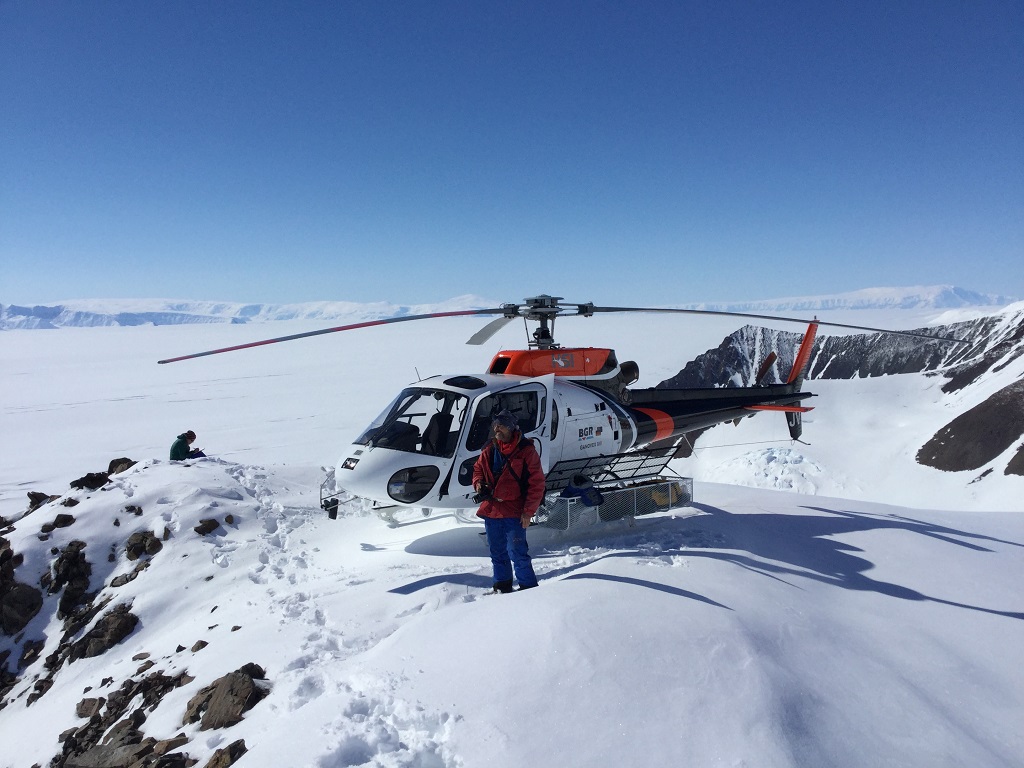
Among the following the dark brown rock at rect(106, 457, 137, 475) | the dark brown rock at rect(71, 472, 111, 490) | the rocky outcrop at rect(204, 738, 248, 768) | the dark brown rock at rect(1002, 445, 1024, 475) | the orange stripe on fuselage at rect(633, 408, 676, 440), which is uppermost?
the orange stripe on fuselage at rect(633, 408, 676, 440)

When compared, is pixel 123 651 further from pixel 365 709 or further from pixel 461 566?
pixel 365 709

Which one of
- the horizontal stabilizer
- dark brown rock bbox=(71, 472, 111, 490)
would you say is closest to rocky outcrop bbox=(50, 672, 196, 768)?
dark brown rock bbox=(71, 472, 111, 490)

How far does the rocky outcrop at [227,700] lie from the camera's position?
3553mm

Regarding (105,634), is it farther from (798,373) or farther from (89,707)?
(798,373)

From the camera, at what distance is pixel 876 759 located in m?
2.85

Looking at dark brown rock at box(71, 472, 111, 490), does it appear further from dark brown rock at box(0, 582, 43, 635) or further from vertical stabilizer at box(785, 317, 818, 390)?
vertical stabilizer at box(785, 317, 818, 390)

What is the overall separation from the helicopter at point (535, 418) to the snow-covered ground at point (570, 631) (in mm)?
844

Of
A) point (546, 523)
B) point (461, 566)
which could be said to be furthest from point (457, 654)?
point (546, 523)

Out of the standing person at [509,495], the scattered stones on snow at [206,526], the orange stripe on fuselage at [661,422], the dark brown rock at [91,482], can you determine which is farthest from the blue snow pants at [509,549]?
the dark brown rock at [91,482]

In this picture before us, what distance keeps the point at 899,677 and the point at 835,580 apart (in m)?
2.00

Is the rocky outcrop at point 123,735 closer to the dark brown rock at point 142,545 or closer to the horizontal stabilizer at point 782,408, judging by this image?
the dark brown rock at point 142,545

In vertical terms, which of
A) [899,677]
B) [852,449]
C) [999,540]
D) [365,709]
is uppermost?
[365,709]

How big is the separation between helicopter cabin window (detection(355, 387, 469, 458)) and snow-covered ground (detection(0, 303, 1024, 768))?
51.4 inches

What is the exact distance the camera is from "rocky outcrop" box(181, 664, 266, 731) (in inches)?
140
